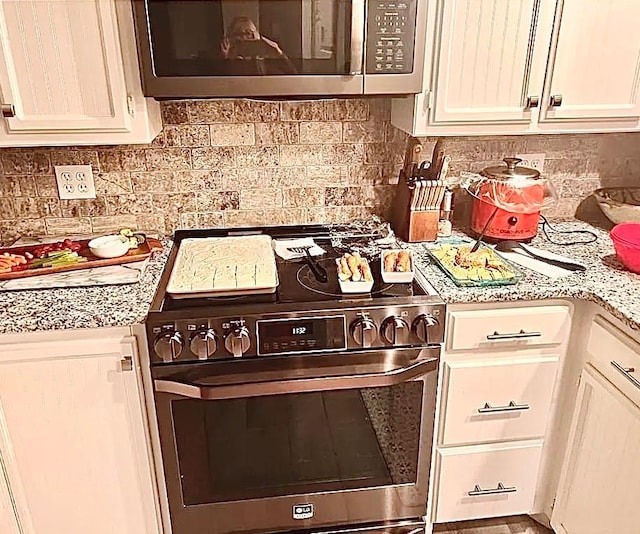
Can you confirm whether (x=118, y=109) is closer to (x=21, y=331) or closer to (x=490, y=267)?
(x=21, y=331)

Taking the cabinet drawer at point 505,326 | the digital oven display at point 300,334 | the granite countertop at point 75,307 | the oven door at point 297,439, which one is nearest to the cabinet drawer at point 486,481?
the oven door at point 297,439

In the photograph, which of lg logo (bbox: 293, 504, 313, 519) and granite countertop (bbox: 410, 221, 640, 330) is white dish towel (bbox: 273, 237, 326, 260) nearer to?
granite countertop (bbox: 410, 221, 640, 330)

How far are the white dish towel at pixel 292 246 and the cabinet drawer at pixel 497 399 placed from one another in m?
0.55

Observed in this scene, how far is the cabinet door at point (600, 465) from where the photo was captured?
1.46 metres

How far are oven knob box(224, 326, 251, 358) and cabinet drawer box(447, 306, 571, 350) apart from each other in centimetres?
57

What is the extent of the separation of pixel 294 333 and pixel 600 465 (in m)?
0.94

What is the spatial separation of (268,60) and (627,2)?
1.05 metres

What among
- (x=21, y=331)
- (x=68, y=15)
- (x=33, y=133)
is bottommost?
(x=21, y=331)

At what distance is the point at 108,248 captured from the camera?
1.71m

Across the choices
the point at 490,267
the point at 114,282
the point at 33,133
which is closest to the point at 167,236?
the point at 114,282

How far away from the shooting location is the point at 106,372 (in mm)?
1509

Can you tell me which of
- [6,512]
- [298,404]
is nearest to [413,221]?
[298,404]

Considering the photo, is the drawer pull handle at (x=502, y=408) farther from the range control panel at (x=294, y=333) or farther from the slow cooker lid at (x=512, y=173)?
the slow cooker lid at (x=512, y=173)

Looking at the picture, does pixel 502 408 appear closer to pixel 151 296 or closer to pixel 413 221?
pixel 413 221
